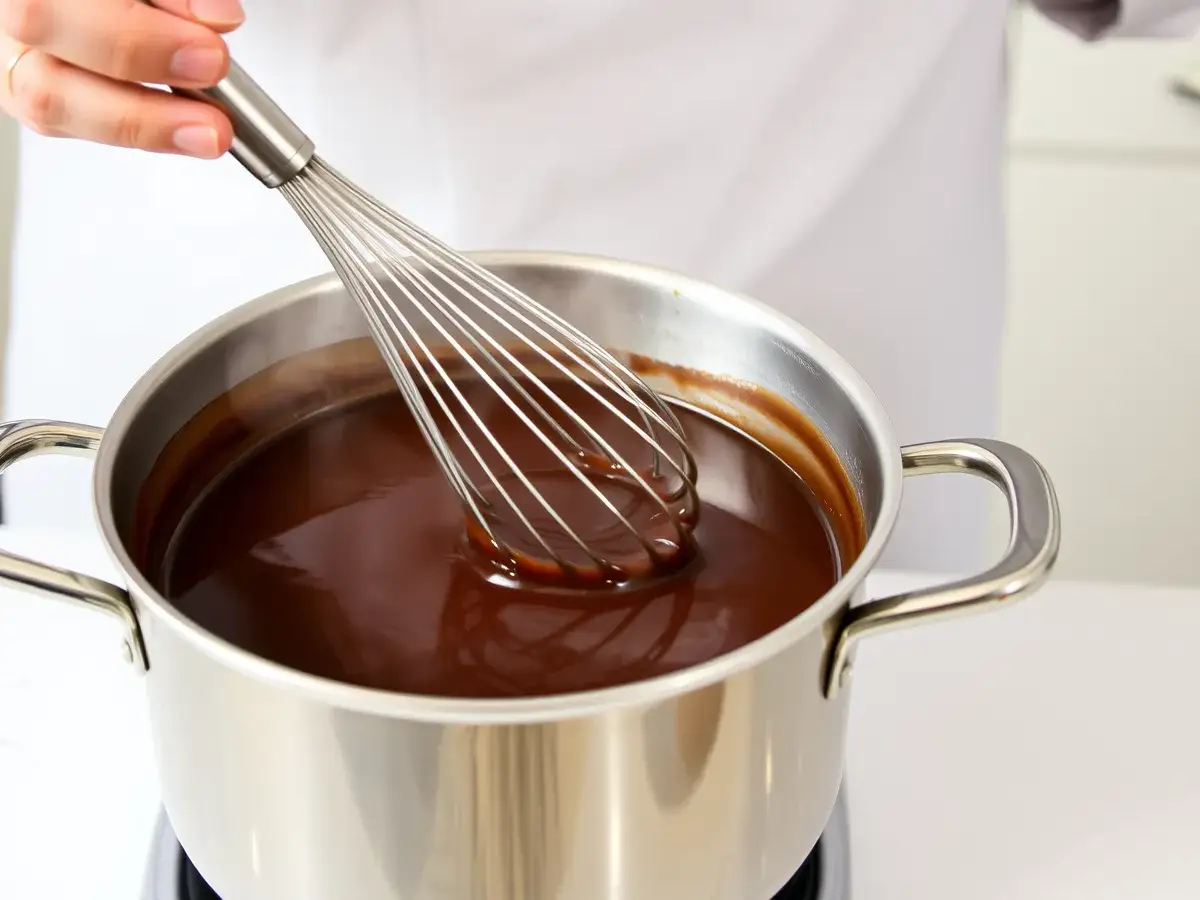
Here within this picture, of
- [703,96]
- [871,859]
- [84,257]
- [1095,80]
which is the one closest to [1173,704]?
[871,859]

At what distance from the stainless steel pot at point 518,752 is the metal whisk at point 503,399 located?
0.10 meters

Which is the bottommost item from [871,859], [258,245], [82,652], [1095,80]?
[871,859]

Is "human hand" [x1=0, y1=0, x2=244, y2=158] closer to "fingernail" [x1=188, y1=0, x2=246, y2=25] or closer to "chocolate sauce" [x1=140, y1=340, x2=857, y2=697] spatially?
"fingernail" [x1=188, y1=0, x2=246, y2=25]

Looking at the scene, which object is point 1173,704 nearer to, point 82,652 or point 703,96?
point 703,96

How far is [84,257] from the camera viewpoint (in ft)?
2.88

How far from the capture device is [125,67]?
0.47 meters

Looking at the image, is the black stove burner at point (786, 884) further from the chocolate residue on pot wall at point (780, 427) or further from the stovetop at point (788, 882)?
the chocolate residue on pot wall at point (780, 427)

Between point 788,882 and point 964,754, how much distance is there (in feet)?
0.41

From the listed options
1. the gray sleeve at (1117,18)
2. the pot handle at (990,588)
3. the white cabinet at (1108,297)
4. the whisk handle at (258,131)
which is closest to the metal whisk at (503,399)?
the whisk handle at (258,131)

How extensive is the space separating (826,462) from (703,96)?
0.98ft

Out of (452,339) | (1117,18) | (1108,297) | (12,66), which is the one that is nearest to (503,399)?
(452,339)

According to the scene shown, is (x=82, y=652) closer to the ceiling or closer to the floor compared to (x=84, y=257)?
closer to the floor

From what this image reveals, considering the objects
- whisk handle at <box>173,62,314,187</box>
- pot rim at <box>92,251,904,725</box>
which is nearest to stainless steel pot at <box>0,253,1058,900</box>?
pot rim at <box>92,251,904,725</box>

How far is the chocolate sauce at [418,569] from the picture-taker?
0.48 meters
